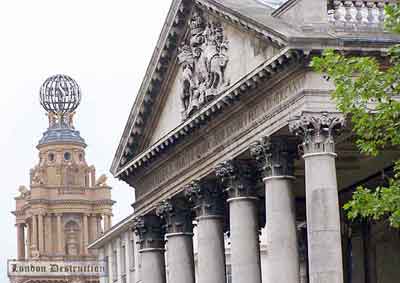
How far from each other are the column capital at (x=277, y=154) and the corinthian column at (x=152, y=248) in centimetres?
1620

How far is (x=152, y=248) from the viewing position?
275ft

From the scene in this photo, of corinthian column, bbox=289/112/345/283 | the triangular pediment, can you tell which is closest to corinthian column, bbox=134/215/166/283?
the triangular pediment

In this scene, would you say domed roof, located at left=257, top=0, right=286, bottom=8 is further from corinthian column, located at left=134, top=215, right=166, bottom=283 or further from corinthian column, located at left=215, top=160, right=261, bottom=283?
corinthian column, located at left=134, top=215, right=166, bottom=283

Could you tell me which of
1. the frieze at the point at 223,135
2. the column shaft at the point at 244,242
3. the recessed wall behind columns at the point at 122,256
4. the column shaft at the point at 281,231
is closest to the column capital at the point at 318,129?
the frieze at the point at 223,135

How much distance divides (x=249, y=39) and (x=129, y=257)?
8802cm

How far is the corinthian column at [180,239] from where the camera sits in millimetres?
79938

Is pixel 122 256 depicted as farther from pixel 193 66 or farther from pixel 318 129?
pixel 318 129

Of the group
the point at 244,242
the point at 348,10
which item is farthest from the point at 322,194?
the point at 244,242

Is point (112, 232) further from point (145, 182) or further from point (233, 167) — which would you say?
point (233, 167)

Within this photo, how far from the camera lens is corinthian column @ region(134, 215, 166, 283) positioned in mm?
83575

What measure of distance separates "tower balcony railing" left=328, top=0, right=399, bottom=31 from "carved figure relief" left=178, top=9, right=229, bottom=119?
253 inches

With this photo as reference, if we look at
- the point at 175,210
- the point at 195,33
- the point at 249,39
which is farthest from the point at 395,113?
the point at 175,210

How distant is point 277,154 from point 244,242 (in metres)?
5.03

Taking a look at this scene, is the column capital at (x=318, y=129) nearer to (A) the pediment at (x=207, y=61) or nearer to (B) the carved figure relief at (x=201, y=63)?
(A) the pediment at (x=207, y=61)
